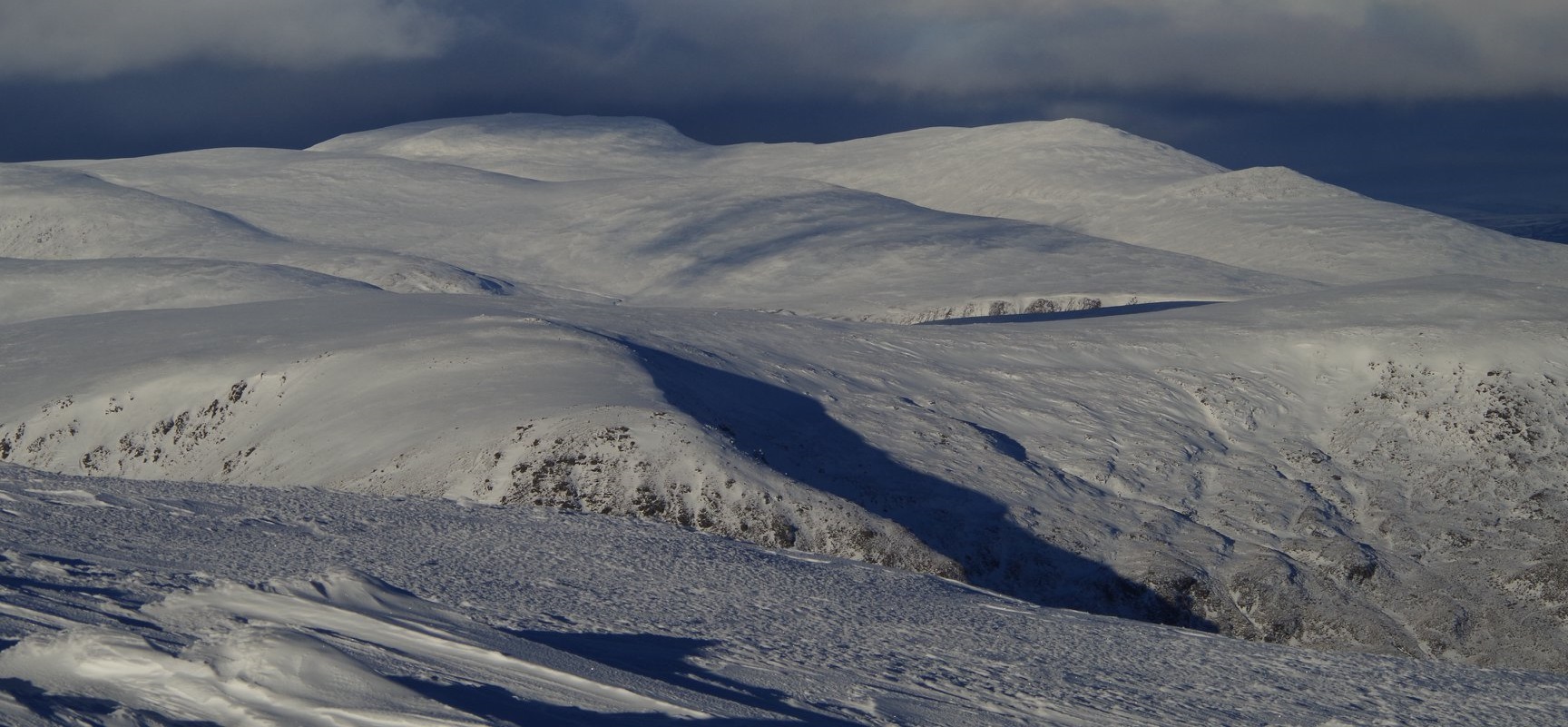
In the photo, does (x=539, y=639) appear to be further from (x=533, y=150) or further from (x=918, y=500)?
(x=533, y=150)

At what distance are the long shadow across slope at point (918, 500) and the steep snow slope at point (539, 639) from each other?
60.0 ft

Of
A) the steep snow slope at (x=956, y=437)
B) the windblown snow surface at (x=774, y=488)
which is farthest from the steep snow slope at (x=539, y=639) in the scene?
the steep snow slope at (x=956, y=437)

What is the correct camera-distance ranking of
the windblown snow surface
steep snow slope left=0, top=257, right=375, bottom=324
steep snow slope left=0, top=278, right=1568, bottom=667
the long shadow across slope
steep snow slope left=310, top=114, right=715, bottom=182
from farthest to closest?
1. steep snow slope left=310, top=114, right=715, bottom=182
2. steep snow slope left=0, top=257, right=375, bottom=324
3. the long shadow across slope
4. steep snow slope left=0, top=278, right=1568, bottom=667
5. the windblown snow surface

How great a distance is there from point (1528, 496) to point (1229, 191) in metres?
106

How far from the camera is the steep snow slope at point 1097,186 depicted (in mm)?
125500

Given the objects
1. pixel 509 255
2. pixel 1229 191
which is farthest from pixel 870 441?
pixel 1229 191

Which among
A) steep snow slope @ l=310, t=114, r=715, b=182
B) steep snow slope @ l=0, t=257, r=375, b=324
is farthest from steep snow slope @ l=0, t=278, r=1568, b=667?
steep snow slope @ l=310, t=114, r=715, b=182

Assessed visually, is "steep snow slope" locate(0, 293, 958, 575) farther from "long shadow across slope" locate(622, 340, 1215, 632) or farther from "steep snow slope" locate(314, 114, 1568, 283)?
"steep snow slope" locate(314, 114, 1568, 283)

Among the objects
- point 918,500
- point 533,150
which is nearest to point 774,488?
point 918,500

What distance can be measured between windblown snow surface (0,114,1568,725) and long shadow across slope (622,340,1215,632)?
0.14 metres

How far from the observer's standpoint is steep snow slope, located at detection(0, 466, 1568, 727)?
9.03 m

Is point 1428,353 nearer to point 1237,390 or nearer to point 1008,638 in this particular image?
point 1237,390

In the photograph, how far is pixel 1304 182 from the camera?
15462cm

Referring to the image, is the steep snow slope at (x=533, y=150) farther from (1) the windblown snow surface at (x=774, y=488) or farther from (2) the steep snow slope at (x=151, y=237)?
(1) the windblown snow surface at (x=774, y=488)
